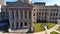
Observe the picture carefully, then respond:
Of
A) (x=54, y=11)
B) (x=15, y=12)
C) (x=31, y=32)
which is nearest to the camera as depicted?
(x=31, y=32)

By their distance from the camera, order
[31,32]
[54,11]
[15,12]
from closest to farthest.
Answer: [31,32], [15,12], [54,11]

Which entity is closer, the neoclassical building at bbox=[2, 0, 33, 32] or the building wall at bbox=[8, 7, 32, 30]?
the neoclassical building at bbox=[2, 0, 33, 32]

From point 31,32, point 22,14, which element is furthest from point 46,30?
point 22,14

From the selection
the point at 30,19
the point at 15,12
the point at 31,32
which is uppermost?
the point at 15,12

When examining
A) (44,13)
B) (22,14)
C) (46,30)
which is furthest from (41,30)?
(44,13)

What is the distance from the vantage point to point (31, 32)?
63.3 m

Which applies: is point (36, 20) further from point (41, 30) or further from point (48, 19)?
point (41, 30)

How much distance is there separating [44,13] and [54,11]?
7262mm

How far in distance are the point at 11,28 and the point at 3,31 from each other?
219 inches

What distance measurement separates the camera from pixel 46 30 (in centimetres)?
6512

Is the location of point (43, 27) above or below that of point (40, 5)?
below

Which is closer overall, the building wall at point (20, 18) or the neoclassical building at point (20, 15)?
the neoclassical building at point (20, 15)

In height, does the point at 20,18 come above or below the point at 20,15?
below

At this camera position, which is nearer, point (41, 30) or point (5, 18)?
point (41, 30)
